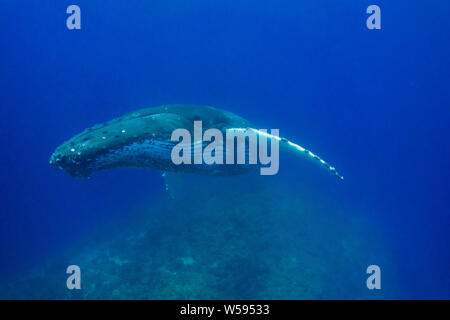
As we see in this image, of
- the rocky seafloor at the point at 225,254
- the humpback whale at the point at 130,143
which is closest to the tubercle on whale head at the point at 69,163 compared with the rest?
the humpback whale at the point at 130,143

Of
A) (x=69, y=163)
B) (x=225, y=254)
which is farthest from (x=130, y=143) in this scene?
(x=225, y=254)

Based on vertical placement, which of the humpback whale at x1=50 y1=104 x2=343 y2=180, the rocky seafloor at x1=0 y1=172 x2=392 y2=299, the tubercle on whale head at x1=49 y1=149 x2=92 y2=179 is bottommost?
the rocky seafloor at x1=0 y1=172 x2=392 y2=299

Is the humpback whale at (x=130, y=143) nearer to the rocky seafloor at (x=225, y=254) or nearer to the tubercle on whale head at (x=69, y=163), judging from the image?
the tubercle on whale head at (x=69, y=163)

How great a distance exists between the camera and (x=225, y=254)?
442 inches

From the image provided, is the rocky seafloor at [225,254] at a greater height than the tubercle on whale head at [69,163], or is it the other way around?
the tubercle on whale head at [69,163]

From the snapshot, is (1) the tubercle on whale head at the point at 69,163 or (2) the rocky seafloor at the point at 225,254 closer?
(1) the tubercle on whale head at the point at 69,163

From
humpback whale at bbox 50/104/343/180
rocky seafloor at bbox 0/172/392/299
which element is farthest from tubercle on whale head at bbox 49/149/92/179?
rocky seafloor at bbox 0/172/392/299

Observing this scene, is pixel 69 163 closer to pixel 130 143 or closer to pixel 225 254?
pixel 130 143

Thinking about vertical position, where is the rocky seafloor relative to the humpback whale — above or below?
below

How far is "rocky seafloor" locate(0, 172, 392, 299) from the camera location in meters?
10.0

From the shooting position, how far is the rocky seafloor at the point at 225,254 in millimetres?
10023

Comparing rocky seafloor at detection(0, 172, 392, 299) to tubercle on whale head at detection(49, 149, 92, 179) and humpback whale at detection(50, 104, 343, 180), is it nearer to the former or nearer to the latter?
humpback whale at detection(50, 104, 343, 180)

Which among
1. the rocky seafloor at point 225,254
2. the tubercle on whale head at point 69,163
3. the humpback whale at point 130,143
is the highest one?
the humpback whale at point 130,143
